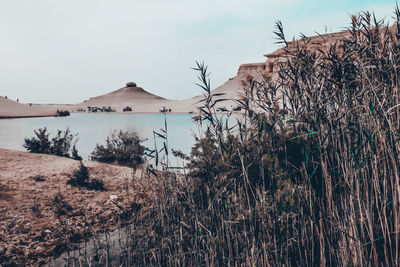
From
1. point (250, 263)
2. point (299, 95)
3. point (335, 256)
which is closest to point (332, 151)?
point (299, 95)

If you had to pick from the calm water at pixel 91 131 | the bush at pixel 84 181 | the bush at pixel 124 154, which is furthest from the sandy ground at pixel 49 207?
the bush at pixel 124 154

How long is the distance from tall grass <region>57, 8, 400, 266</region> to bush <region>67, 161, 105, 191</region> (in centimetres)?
327

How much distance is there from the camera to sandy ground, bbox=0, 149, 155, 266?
4.14 metres

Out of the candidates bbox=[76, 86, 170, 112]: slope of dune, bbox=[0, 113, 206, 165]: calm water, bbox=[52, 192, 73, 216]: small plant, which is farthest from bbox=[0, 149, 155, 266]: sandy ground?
bbox=[76, 86, 170, 112]: slope of dune

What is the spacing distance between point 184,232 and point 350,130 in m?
1.85

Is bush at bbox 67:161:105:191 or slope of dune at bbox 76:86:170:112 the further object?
slope of dune at bbox 76:86:170:112

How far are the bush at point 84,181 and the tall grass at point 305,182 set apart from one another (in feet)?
10.7

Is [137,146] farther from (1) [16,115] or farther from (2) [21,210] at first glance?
(1) [16,115]

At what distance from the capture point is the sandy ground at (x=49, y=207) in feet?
13.6

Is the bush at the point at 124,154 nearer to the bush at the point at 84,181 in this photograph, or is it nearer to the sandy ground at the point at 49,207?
the sandy ground at the point at 49,207

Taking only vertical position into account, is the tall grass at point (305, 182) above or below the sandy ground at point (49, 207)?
above

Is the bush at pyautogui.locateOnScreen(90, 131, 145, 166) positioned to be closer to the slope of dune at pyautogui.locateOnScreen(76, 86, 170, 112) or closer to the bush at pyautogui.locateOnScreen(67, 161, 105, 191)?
the bush at pyautogui.locateOnScreen(67, 161, 105, 191)

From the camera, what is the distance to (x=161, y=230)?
343 cm

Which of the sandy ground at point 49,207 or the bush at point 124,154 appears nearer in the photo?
the sandy ground at point 49,207
